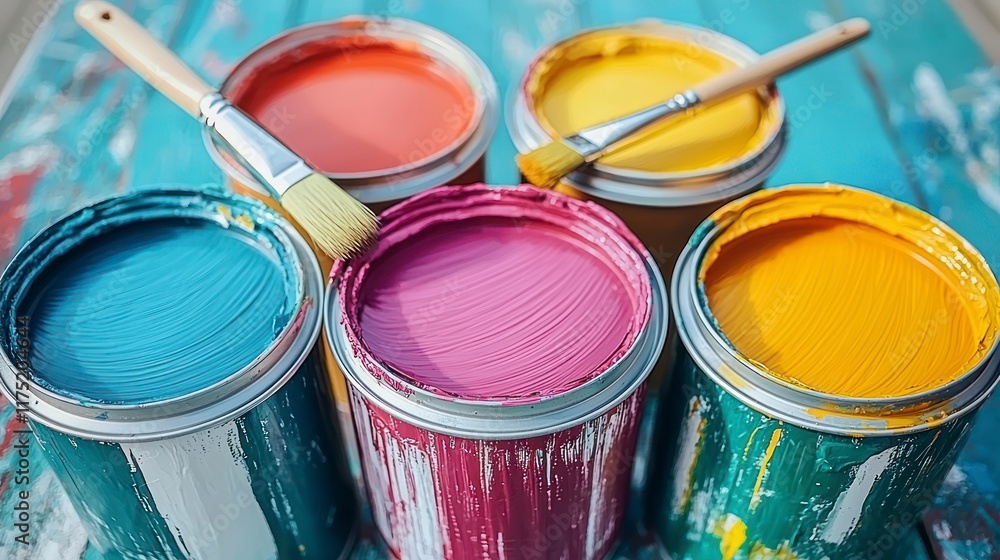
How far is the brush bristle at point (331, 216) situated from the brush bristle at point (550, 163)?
0.31 m

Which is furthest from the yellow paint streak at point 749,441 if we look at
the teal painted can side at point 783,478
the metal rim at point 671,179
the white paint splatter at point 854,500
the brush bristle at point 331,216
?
the brush bristle at point 331,216

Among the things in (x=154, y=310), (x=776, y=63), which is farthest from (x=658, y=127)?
(x=154, y=310)

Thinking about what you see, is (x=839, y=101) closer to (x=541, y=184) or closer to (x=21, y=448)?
(x=541, y=184)

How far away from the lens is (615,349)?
1.28m

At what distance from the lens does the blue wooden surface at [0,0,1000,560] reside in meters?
2.26

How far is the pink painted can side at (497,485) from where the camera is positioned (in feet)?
3.95

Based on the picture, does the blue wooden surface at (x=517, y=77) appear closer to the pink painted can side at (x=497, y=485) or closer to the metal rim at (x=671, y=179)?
Result: the metal rim at (x=671, y=179)

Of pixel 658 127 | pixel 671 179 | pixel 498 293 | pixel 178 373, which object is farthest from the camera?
pixel 658 127

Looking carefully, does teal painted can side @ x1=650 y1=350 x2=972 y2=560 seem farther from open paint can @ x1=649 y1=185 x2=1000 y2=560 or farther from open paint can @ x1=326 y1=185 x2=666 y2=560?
open paint can @ x1=326 y1=185 x2=666 y2=560

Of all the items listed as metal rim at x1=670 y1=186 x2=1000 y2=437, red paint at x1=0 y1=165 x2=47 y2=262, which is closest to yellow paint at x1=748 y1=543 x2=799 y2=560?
metal rim at x1=670 y1=186 x2=1000 y2=437

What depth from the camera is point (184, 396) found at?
1.14 meters

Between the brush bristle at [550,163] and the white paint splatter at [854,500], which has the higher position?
the brush bristle at [550,163]

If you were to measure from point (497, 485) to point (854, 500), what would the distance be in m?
0.56

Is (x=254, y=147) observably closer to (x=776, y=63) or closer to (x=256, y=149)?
(x=256, y=149)
